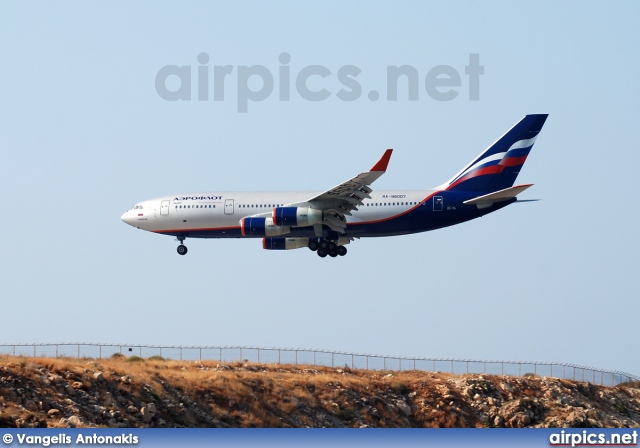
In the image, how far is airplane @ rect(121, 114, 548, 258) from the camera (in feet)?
203

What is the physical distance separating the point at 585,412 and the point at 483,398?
4.75m

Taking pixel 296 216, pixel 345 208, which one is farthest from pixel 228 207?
pixel 345 208

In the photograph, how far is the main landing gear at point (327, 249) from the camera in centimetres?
6525

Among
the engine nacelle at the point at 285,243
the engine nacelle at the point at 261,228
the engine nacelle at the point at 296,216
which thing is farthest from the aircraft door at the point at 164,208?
the engine nacelle at the point at 296,216

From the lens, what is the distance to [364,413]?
2029 inches

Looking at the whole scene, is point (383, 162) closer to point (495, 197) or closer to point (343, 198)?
point (343, 198)

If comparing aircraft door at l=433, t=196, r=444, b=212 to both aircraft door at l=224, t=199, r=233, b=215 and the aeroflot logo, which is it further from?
the aeroflot logo

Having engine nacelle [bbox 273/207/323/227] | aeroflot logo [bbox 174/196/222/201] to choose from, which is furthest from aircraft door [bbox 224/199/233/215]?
engine nacelle [bbox 273/207/323/227]

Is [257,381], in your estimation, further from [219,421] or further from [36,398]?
[36,398]

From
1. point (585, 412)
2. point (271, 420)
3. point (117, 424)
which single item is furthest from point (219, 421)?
point (585, 412)

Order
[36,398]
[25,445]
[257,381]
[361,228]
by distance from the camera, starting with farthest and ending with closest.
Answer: [361,228] → [257,381] → [36,398] → [25,445]

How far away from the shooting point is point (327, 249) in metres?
65.2

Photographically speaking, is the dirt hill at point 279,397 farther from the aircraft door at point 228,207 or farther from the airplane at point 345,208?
the aircraft door at point 228,207

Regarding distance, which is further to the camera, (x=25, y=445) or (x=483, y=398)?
(x=483, y=398)
